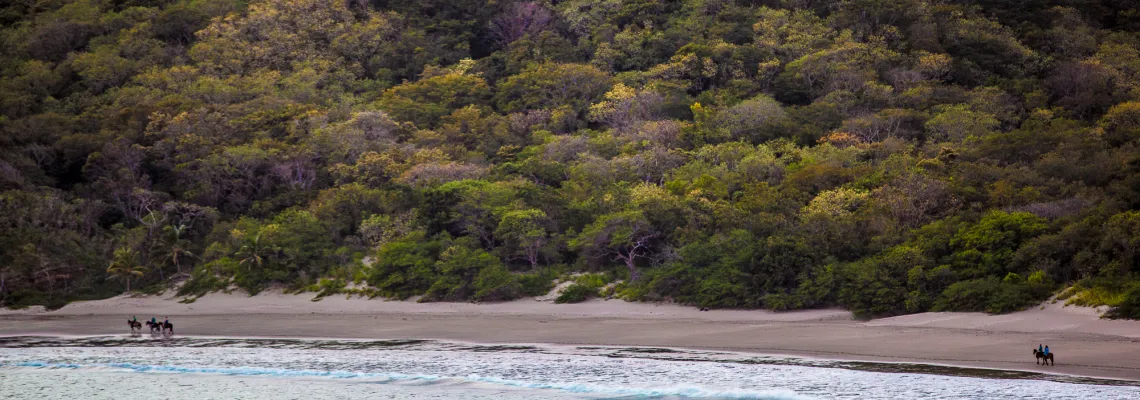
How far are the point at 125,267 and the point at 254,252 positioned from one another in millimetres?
5798

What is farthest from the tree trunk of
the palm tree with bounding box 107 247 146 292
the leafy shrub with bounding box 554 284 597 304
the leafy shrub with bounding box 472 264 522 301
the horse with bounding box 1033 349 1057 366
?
the palm tree with bounding box 107 247 146 292

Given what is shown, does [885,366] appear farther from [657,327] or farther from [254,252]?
[254,252]

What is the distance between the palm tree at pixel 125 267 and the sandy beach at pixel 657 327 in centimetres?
99

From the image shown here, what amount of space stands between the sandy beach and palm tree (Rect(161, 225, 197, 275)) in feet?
7.44

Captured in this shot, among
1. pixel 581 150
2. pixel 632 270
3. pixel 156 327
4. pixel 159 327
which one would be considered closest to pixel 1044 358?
pixel 632 270

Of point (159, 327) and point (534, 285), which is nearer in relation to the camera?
point (159, 327)

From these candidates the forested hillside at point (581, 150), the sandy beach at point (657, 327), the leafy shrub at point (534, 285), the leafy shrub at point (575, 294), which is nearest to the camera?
the sandy beach at point (657, 327)

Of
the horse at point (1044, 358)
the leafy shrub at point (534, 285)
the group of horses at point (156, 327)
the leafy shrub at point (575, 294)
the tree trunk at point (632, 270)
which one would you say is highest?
the tree trunk at point (632, 270)

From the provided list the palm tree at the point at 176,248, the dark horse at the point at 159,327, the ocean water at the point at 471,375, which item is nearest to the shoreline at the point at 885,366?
the ocean water at the point at 471,375

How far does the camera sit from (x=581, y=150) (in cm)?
4741

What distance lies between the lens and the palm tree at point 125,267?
39312mm

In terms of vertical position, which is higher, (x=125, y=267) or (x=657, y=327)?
(x=125, y=267)

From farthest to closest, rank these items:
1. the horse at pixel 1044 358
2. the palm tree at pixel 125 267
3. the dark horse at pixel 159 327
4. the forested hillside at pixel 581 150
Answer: the palm tree at pixel 125 267 < the dark horse at pixel 159 327 < the forested hillside at pixel 581 150 < the horse at pixel 1044 358

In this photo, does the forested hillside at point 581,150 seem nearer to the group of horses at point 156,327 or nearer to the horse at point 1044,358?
the horse at point 1044,358
